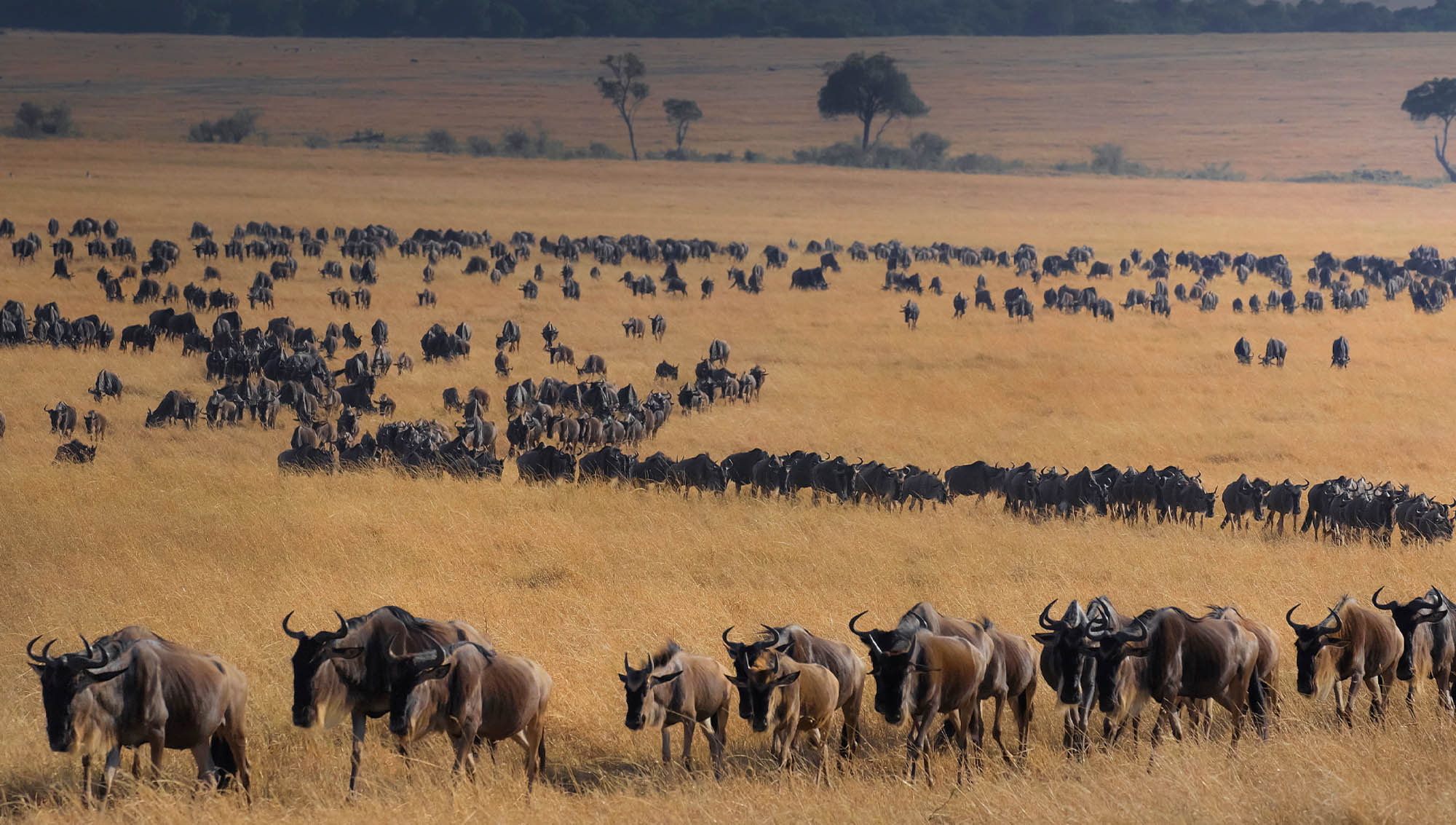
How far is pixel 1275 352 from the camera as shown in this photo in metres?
30.3

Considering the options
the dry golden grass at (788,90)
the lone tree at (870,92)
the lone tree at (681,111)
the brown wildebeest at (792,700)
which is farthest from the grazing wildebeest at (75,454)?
the lone tree at (870,92)

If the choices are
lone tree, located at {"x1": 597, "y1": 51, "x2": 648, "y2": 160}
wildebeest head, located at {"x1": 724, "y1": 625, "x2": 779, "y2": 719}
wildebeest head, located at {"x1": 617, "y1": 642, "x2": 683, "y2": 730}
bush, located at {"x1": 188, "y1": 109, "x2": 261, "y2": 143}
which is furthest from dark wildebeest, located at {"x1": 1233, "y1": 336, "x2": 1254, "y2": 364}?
lone tree, located at {"x1": 597, "y1": 51, "x2": 648, "y2": 160}

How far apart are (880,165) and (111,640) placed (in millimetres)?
99062

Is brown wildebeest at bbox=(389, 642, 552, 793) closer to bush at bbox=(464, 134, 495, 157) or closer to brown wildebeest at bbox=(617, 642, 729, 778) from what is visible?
brown wildebeest at bbox=(617, 642, 729, 778)

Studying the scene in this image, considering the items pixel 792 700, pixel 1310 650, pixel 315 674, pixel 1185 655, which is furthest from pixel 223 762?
pixel 1310 650

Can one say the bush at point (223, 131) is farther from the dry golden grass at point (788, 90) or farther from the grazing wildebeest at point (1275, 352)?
the grazing wildebeest at point (1275, 352)

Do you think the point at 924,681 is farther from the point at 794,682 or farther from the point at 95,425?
the point at 95,425

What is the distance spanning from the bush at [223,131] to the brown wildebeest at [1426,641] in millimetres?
98003

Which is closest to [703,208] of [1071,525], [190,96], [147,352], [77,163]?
[77,163]

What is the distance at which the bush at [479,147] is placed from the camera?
99.0 m

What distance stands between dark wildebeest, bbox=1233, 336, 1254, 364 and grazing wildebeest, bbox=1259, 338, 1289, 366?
0.31m

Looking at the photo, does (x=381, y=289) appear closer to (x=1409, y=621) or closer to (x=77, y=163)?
(x=1409, y=621)

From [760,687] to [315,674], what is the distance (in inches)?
94.1

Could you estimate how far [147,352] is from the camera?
27141 millimetres
